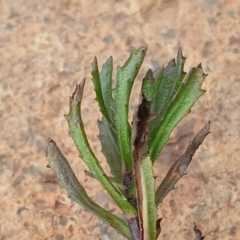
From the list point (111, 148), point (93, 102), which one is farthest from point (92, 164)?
point (93, 102)

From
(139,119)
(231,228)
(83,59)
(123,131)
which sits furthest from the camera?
(83,59)

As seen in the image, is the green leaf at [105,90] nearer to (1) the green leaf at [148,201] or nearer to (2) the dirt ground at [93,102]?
(1) the green leaf at [148,201]

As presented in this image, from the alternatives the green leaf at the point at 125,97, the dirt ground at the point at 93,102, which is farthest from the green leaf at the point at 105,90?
the dirt ground at the point at 93,102

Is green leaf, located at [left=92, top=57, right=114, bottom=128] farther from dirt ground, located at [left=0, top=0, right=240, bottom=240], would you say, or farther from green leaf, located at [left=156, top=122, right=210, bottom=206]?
dirt ground, located at [left=0, top=0, right=240, bottom=240]

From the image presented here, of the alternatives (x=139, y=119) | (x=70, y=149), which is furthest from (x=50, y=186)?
(x=139, y=119)

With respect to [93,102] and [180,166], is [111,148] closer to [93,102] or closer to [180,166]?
[180,166]

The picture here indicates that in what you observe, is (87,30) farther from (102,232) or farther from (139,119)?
(139,119)
